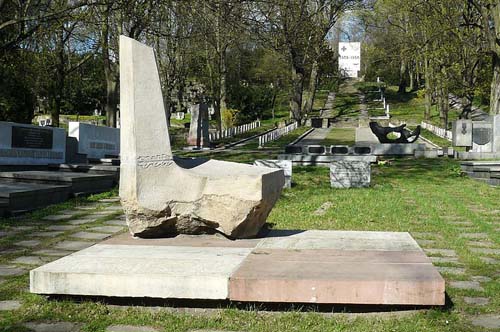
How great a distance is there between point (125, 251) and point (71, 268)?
834 mm

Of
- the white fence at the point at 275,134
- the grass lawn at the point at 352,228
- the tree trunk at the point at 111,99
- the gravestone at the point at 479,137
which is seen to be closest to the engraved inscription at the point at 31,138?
the grass lawn at the point at 352,228

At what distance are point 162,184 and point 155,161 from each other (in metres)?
0.27

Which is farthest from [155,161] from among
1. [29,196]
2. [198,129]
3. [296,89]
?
[296,89]

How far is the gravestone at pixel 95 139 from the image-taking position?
19.8m

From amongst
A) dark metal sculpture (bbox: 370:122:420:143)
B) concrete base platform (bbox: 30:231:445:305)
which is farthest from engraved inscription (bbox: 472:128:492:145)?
concrete base platform (bbox: 30:231:445:305)

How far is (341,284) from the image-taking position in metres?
4.27

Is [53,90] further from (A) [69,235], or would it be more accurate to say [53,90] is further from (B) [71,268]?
(B) [71,268]

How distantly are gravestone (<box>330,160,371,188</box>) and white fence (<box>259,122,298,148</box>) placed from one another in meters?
17.4

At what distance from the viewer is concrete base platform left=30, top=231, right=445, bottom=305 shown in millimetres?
4250

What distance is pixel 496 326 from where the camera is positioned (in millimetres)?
4301

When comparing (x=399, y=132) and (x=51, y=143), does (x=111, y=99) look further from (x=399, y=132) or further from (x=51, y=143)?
(x=399, y=132)

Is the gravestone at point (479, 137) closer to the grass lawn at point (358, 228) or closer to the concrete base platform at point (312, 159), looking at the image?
the grass lawn at point (358, 228)

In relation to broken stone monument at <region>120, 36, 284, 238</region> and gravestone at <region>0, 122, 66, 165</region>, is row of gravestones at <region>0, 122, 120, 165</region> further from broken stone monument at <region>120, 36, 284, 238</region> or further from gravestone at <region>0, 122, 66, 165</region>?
broken stone monument at <region>120, 36, 284, 238</region>

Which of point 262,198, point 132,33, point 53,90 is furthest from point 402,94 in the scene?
point 262,198
